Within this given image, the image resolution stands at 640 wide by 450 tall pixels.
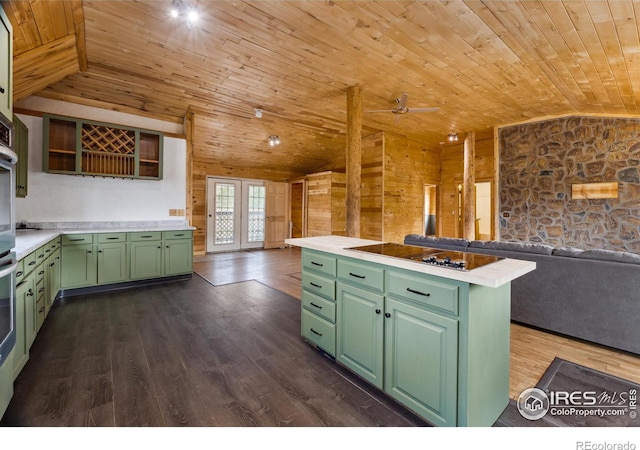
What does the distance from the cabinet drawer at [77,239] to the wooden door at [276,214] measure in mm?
5029

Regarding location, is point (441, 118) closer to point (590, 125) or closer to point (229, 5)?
point (590, 125)

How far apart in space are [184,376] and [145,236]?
2.84 meters

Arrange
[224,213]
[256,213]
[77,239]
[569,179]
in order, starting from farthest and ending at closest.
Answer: [256,213]
[224,213]
[569,179]
[77,239]

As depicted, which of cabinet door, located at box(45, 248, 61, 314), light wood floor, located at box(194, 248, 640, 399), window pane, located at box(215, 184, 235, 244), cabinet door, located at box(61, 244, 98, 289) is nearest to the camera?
light wood floor, located at box(194, 248, 640, 399)

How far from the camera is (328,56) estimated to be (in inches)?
145

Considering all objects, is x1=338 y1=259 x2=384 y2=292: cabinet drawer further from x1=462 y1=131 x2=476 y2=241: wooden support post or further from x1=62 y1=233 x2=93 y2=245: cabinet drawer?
x1=462 y1=131 x2=476 y2=241: wooden support post

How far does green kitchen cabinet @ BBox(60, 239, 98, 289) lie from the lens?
375 cm

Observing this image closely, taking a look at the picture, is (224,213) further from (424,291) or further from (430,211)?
(424,291)

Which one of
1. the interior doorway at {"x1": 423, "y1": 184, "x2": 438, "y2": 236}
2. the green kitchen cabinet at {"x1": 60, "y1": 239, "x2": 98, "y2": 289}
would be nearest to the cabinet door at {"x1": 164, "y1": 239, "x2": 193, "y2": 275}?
the green kitchen cabinet at {"x1": 60, "y1": 239, "x2": 98, "y2": 289}

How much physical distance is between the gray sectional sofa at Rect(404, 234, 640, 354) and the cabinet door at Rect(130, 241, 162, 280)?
427 centimetres

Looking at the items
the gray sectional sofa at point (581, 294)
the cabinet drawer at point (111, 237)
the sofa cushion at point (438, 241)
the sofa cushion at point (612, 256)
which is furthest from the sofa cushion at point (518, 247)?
the cabinet drawer at point (111, 237)

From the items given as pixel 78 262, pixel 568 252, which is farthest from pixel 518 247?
pixel 78 262

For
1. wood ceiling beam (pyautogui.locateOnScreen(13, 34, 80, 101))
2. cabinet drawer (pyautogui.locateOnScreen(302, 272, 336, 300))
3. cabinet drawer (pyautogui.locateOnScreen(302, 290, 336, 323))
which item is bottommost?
cabinet drawer (pyautogui.locateOnScreen(302, 290, 336, 323))

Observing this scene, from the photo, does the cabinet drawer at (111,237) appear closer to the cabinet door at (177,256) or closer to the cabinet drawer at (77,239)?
the cabinet drawer at (77,239)
